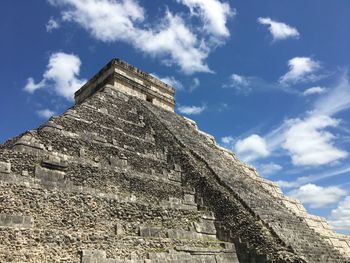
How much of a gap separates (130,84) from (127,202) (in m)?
8.08

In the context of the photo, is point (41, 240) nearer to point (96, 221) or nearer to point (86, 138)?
point (96, 221)

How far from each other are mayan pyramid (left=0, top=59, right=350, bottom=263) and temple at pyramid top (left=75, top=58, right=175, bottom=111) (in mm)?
2044

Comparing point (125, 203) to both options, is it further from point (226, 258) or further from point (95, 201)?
point (226, 258)

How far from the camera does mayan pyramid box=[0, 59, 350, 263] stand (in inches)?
291

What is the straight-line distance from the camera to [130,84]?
16078 mm

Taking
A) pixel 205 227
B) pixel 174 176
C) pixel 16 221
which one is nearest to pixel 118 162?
pixel 174 176

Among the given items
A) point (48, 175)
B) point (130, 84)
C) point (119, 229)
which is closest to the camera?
point (48, 175)

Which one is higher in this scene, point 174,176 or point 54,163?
point 174,176

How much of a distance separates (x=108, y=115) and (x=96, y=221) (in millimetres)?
4687

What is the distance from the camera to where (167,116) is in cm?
1606

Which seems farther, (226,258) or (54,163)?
(226,258)

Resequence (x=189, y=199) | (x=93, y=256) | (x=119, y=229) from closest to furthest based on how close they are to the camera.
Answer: (x=93, y=256), (x=119, y=229), (x=189, y=199)

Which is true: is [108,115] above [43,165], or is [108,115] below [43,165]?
above

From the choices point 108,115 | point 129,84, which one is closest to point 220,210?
point 108,115
